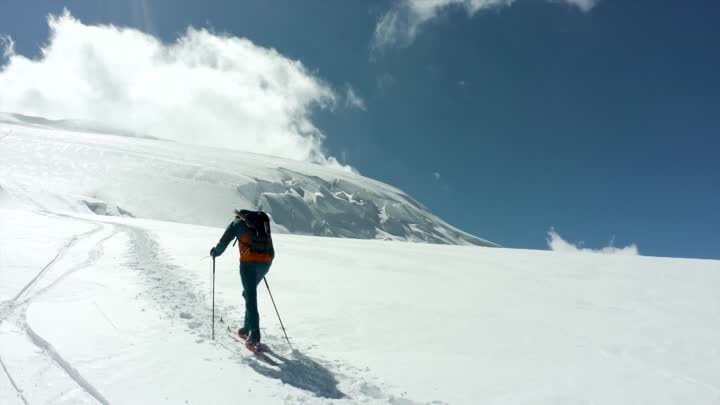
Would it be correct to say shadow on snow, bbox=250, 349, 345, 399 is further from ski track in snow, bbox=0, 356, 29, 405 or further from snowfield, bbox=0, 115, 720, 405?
ski track in snow, bbox=0, 356, 29, 405

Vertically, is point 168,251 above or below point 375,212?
below

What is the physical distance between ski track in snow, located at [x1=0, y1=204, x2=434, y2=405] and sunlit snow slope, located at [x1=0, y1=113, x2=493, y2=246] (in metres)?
53.8

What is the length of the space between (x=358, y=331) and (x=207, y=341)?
2.38 metres

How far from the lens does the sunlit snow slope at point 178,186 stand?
245ft

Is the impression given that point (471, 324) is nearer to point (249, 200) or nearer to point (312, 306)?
point (312, 306)

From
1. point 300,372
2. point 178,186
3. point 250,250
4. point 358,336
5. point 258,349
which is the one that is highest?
point 178,186

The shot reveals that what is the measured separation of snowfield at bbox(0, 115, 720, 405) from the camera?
4750 millimetres

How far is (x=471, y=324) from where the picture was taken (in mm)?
7547

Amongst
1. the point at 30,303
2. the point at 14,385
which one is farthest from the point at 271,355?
the point at 30,303

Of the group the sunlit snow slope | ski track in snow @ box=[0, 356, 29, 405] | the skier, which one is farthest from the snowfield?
the sunlit snow slope

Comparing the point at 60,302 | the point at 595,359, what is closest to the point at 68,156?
the point at 60,302

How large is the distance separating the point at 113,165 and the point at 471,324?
10566 centimetres

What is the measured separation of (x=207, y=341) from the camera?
6168 millimetres

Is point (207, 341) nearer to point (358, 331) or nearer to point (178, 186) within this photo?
point (358, 331)
